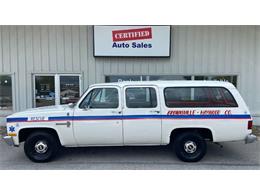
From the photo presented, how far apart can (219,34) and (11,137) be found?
7713mm

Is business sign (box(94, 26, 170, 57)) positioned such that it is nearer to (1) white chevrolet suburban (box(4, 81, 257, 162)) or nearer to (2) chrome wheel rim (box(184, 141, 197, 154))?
(1) white chevrolet suburban (box(4, 81, 257, 162))

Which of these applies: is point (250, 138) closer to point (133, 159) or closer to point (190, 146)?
point (190, 146)

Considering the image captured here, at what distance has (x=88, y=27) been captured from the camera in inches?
290

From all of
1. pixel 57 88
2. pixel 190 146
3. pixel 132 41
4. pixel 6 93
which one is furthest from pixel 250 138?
pixel 6 93

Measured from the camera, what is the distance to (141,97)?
4.43 metres

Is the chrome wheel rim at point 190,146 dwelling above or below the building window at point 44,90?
below

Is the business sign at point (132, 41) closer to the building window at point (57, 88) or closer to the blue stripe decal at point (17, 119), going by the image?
the building window at point (57, 88)

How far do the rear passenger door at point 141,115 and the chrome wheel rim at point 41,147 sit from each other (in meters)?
1.85

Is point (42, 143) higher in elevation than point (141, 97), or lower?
lower

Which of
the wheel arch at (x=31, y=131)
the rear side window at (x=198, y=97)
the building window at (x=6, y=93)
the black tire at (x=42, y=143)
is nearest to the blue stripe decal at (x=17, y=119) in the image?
the wheel arch at (x=31, y=131)

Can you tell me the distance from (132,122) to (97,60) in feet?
13.1

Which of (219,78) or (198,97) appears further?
(219,78)

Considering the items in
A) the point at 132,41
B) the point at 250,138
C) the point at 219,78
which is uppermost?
the point at 132,41

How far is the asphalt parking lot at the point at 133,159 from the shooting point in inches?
165
